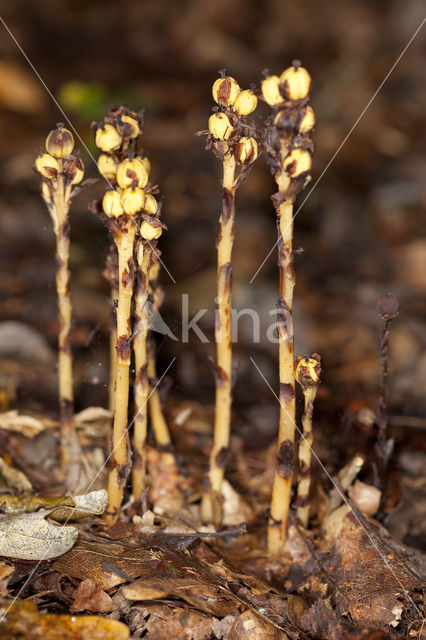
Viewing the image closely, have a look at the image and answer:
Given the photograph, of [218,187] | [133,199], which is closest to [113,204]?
[133,199]

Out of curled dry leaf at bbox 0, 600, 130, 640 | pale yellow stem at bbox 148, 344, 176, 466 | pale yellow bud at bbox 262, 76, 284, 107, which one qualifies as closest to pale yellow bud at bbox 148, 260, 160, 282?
pale yellow stem at bbox 148, 344, 176, 466

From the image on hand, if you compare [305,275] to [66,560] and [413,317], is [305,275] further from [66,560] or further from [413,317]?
[66,560]

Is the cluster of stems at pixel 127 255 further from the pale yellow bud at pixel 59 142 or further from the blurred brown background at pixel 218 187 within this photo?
the blurred brown background at pixel 218 187

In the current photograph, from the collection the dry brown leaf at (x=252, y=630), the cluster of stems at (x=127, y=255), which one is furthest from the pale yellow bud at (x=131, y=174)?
the dry brown leaf at (x=252, y=630)

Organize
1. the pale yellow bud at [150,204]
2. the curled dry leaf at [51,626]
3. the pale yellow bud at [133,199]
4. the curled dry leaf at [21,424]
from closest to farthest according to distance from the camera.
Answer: the curled dry leaf at [51,626] → the pale yellow bud at [133,199] → the pale yellow bud at [150,204] → the curled dry leaf at [21,424]

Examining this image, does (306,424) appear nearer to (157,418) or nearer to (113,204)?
(157,418)
